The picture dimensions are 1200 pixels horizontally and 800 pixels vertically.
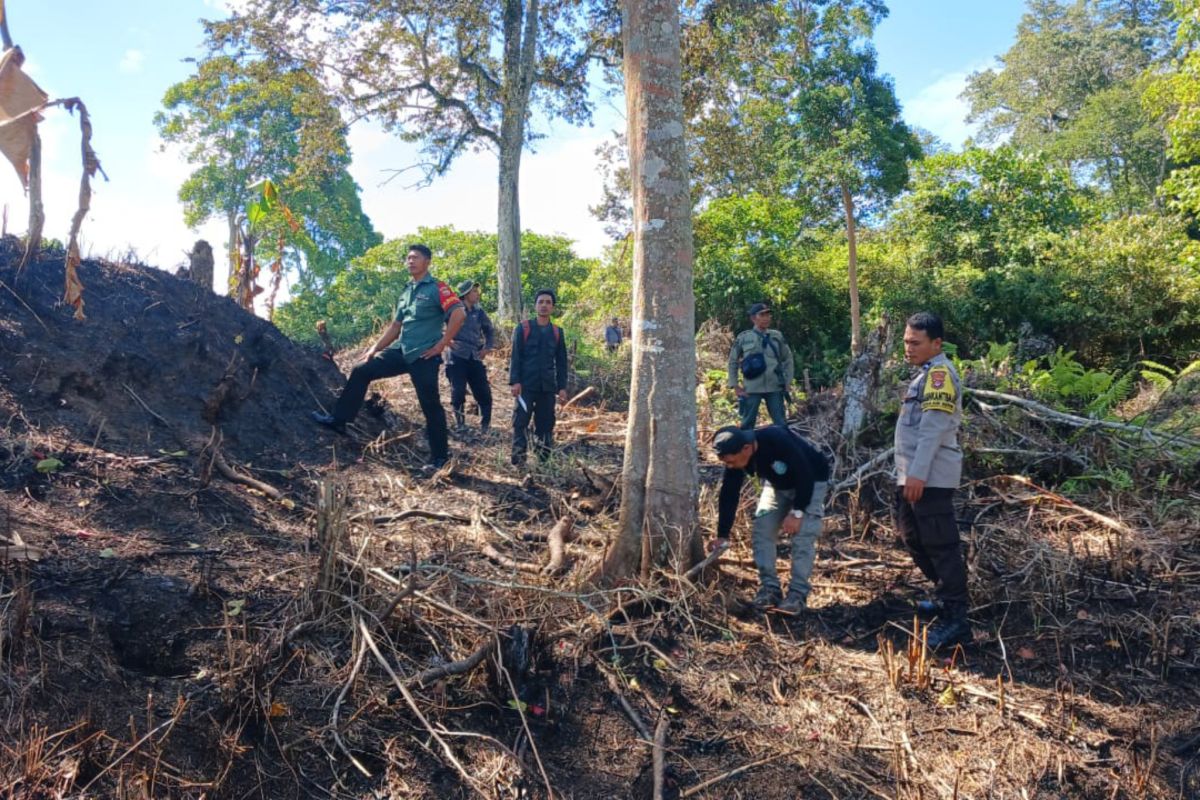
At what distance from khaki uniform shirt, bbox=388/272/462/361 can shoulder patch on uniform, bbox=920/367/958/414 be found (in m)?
3.79

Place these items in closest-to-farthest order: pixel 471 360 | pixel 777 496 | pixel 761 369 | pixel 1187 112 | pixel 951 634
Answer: pixel 951 634 → pixel 777 496 → pixel 471 360 → pixel 761 369 → pixel 1187 112

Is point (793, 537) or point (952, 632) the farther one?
point (793, 537)

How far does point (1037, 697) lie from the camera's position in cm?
413

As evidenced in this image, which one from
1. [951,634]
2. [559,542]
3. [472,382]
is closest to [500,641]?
[559,542]

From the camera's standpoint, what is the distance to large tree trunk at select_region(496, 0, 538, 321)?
14070mm

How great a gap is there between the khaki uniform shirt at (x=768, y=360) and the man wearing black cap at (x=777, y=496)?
347 cm

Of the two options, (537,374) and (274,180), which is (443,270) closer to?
(274,180)

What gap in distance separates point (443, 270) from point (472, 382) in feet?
45.7

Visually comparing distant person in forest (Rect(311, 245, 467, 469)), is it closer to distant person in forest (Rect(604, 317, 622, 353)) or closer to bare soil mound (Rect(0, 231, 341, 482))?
bare soil mound (Rect(0, 231, 341, 482))

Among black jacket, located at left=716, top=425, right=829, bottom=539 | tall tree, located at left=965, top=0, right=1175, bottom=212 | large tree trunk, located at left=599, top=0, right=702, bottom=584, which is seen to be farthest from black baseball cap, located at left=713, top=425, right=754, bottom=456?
tall tree, located at left=965, top=0, right=1175, bottom=212

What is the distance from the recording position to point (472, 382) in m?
8.27

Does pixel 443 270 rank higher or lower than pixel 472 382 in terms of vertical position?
higher

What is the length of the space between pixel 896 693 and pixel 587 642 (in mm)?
1659

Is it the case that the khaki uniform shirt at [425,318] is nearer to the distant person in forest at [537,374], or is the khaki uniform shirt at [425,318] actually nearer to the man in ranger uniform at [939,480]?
the distant person in forest at [537,374]
